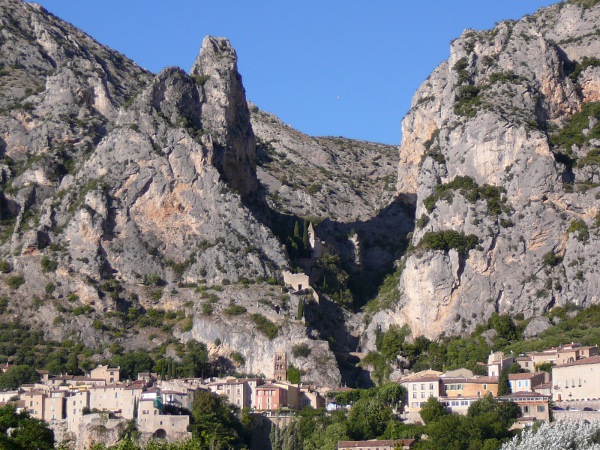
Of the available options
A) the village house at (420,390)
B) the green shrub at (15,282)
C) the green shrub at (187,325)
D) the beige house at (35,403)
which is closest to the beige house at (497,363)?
the village house at (420,390)

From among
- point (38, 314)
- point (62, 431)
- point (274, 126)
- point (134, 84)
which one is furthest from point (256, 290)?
point (274, 126)

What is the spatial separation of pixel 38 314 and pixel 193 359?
15.0 meters

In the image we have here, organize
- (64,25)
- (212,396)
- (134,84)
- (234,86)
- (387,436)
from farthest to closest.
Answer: (64,25) < (134,84) < (234,86) < (212,396) < (387,436)

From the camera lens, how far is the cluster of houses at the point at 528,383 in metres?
104

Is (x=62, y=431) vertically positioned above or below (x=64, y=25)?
below

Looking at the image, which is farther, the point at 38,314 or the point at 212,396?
the point at 38,314

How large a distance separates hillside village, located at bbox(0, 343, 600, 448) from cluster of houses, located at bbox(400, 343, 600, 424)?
0.07 meters

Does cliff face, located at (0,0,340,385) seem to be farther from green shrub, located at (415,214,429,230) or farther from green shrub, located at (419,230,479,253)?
green shrub, located at (419,230,479,253)

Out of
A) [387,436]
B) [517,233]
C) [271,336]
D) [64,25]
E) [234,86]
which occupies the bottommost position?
[387,436]

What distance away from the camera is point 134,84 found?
17500cm

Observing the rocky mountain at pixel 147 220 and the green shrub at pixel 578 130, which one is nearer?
the rocky mountain at pixel 147 220

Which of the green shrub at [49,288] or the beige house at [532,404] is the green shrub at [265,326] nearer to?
the green shrub at [49,288]

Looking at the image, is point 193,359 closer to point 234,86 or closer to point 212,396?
point 212,396

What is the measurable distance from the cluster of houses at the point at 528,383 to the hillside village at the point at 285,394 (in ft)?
0.21
